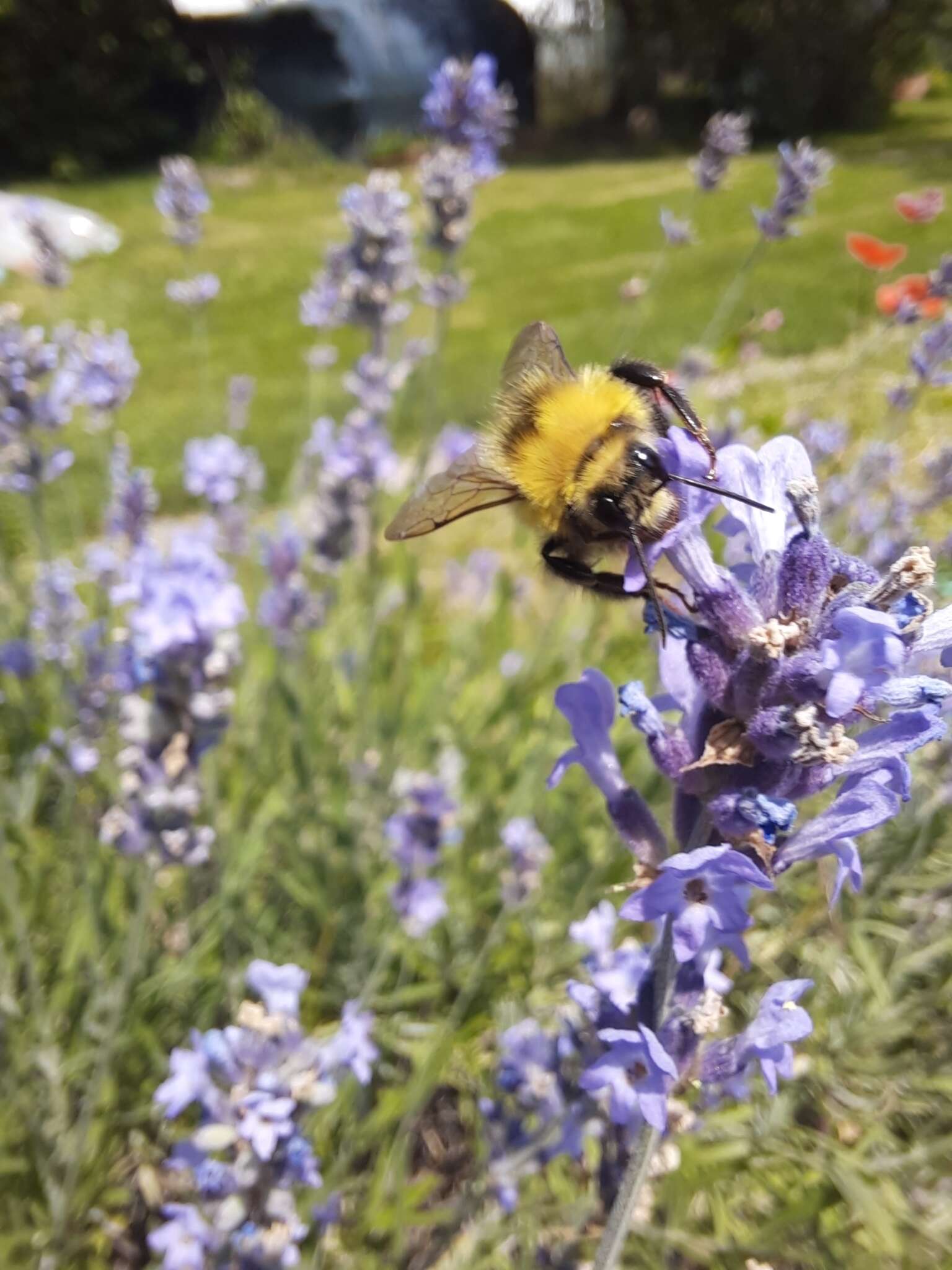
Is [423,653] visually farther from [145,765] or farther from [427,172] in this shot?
[145,765]

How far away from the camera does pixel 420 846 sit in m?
1.73

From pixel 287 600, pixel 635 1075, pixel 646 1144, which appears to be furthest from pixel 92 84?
pixel 646 1144

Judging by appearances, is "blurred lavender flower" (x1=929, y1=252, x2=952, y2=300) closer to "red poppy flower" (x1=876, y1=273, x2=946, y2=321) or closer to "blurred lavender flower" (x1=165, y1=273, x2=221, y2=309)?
"red poppy flower" (x1=876, y1=273, x2=946, y2=321)

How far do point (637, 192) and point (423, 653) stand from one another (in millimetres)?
3238

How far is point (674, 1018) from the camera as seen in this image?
798 millimetres

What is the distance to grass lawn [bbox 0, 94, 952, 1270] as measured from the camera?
1.42 meters

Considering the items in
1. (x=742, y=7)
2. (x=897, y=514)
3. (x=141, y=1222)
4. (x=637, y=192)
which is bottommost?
(x=141, y=1222)

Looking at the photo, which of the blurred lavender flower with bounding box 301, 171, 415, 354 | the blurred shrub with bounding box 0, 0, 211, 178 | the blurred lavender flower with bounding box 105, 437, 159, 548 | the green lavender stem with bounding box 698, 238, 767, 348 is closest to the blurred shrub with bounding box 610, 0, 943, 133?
the green lavender stem with bounding box 698, 238, 767, 348

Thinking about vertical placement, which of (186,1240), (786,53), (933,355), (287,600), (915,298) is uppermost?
(786,53)

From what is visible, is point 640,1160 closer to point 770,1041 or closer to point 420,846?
point 770,1041

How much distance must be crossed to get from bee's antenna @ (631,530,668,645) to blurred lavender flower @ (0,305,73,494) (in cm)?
109

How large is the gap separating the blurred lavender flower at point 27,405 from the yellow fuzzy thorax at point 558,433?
2.66ft

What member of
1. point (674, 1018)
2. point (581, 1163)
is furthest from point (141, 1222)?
point (674, 1018)

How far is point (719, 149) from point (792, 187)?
1.02 feet
